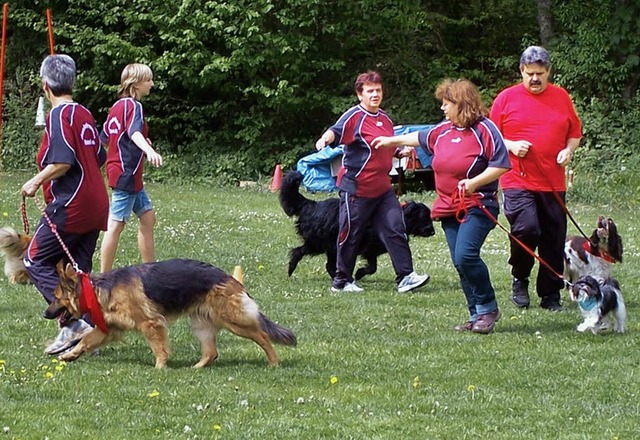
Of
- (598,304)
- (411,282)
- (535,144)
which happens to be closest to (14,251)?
(411,282)

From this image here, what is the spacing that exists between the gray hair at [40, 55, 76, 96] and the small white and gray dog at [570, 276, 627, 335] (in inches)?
150

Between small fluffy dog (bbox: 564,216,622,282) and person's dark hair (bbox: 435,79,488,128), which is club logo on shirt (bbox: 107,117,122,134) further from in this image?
small fluffy dog (bbox: 564,216,622,282)

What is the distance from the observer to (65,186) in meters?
6.68

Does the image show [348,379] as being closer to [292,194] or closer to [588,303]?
[588,303]

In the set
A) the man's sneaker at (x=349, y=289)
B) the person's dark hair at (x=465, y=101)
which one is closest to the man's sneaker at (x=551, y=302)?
the man's sneaker at (x=349, y=289)

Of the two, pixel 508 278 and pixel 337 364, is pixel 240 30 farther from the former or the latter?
pixel 337 364

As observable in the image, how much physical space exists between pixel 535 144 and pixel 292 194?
2904 mm

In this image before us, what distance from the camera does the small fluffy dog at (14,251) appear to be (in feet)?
25.5

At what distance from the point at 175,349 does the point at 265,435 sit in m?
2.21

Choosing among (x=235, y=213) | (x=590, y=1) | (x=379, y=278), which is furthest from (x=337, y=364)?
(x=590, y=1)

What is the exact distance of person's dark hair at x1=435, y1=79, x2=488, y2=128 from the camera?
7406mm

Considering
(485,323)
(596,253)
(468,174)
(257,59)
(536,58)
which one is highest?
(536,58)

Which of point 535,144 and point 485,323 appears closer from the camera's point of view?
point 485,323

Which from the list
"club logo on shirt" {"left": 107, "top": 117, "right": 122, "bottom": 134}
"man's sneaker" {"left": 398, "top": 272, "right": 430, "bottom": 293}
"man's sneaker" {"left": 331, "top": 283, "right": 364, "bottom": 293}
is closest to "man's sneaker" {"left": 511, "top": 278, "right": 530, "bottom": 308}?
"man's sneaker" {"left": 398, "top": 272, "right": 430, "bottom": 293}
